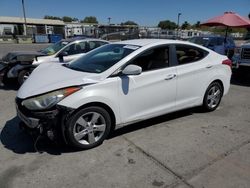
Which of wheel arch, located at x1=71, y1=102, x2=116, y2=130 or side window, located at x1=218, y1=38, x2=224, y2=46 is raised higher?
side window, located at x1=218, y1=38, x2=224, y2=46

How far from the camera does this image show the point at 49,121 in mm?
3348

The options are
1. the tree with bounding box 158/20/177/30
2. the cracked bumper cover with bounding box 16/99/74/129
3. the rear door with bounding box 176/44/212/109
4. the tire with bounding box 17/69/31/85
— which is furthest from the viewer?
the tree with bounding box 158/20/177/30

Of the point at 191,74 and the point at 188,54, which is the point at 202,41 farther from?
the point at 191,74

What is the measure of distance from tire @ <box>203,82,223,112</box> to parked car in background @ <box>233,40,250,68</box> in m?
3.57

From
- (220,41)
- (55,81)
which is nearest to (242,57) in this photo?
(220,41)

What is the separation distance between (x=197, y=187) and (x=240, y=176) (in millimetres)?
630

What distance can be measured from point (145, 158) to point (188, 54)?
7.60 ft

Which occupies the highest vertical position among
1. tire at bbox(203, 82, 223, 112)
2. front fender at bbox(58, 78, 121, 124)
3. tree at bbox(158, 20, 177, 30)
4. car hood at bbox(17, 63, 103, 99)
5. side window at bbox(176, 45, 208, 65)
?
tree at bbox(158, 20, 177, 30)

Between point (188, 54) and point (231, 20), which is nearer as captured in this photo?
point (188, 54)

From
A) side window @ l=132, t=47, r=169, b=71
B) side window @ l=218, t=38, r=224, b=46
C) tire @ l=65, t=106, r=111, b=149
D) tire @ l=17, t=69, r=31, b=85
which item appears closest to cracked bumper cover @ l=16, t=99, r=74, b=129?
tire @ l=65, t=106, r=111, b=149

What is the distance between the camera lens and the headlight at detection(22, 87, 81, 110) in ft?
11.1

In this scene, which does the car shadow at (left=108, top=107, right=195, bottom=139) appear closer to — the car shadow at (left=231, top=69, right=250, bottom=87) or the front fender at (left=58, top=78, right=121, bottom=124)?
the front fender at (left=58, top=78, right=121, bottom=124)

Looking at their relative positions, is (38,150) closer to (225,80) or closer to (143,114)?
(143,114)

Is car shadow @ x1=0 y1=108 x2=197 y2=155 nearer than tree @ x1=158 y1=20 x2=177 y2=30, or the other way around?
car shadow @ x1=0 y1=108 x2=197 y2=155
